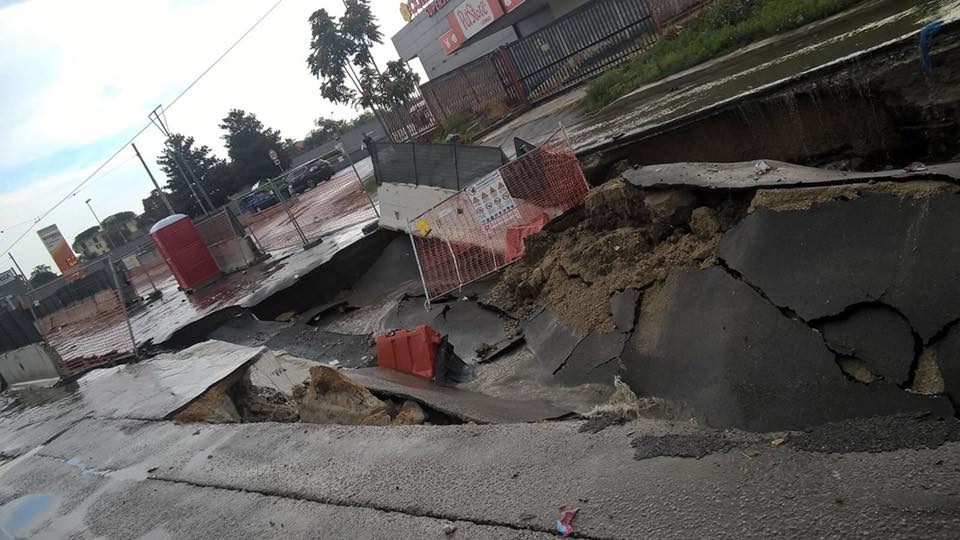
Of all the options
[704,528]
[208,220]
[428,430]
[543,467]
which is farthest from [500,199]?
[208,220]

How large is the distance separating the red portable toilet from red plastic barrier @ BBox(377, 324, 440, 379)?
461 inches

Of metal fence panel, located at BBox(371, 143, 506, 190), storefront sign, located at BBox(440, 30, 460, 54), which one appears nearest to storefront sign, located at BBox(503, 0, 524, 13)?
storefront sign, located at BBox(440, 30, 460, 54)

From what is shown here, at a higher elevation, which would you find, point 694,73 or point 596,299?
point 694,73

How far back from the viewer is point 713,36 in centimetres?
1194

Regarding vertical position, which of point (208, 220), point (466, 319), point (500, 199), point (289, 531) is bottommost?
point (466, 319)

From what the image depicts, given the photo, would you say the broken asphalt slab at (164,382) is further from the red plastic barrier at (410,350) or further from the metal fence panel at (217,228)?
the metal fence panel at (217,228)

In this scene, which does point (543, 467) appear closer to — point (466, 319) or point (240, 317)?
point (466, 319)

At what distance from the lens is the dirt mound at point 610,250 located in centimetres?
467

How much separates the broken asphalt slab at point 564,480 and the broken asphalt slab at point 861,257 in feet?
3.06

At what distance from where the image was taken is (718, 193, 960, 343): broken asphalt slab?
9.66ft

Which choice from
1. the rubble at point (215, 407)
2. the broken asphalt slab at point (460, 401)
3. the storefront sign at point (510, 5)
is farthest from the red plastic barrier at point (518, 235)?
the storefront sign at point (510, 5)

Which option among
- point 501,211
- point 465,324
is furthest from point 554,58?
point 465,324

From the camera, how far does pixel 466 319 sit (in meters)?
7.29

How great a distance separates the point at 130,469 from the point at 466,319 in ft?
12.0
